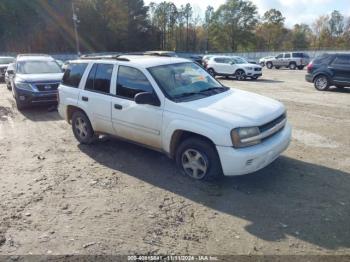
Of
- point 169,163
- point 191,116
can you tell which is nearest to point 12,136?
point 169,163

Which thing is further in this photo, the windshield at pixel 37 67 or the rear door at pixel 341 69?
the rear door at pixel 341 69

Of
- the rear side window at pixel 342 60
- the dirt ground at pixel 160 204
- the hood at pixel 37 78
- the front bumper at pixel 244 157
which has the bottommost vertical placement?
the dirt ground at pixel 160 204

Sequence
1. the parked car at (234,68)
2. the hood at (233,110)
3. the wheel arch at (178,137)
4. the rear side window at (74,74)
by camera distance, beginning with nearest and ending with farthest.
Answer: the hood at (233,110) < the wheel arch at (178,137) < the rear side window at (74,74) < the parked car at (234,68)

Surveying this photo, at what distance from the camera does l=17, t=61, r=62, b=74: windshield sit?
11.2m

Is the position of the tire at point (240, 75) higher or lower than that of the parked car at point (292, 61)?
lower

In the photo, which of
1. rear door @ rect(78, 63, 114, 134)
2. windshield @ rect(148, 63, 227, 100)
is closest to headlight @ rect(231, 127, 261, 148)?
windshield @ rect(148, 63, 227, 100)

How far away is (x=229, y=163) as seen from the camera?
4.23m

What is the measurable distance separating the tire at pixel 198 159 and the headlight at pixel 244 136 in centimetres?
39

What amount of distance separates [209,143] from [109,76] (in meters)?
2.34

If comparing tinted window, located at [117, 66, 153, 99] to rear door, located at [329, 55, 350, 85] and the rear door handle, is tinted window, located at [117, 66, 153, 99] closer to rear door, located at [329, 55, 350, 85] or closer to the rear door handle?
the rear door handle

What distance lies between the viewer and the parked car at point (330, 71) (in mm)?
13365

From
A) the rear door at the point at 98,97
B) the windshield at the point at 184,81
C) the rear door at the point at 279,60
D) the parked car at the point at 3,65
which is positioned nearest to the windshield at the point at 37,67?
the rear door at the point at 98,97

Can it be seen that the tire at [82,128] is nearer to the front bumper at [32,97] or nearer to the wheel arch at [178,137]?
the wheel arch at [178,137]

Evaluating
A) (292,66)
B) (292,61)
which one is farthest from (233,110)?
(292,66)
